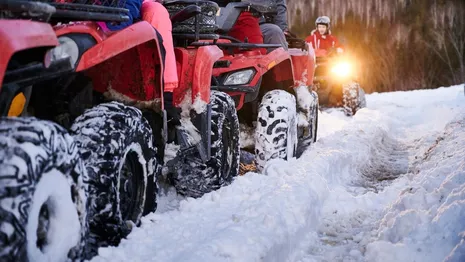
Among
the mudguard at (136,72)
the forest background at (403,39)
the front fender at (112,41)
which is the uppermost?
the front fender at (112,41)

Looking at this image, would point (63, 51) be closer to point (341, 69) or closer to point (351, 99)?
point (351, 99)

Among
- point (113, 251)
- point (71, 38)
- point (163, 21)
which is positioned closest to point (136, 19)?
point (163, 21)

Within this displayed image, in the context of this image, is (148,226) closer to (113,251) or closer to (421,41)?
(113,251)

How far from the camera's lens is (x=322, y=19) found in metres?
15.4

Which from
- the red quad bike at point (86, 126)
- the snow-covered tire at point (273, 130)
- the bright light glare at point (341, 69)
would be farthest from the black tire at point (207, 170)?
the bright light glare at point (341, 69)

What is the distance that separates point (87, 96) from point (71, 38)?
687 millimetres

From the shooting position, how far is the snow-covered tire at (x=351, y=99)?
39.9 feet

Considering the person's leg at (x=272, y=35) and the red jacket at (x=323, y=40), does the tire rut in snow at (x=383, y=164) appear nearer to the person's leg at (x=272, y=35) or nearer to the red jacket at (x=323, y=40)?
the person's leg at (x=272, y=35)

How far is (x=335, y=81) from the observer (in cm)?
1283

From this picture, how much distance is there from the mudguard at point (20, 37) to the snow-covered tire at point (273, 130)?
11.2 ft

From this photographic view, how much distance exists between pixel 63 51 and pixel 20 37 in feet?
1.41

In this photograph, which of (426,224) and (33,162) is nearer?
(33,162)

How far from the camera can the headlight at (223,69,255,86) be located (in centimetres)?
544

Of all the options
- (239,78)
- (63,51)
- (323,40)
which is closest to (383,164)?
(239,78)
